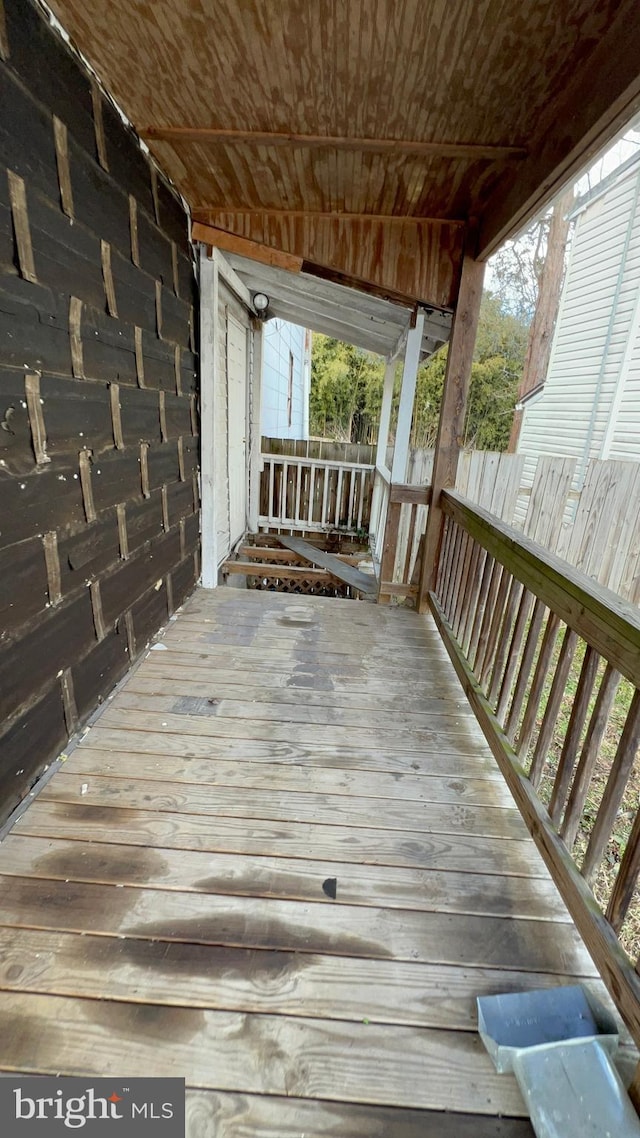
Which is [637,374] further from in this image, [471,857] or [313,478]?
[471,857]

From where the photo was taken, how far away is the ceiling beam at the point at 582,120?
52.4 inches

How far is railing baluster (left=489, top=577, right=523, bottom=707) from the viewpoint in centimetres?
191

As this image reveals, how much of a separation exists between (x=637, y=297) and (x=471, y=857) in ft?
23.7

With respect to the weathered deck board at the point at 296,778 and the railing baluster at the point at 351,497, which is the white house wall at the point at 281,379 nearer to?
the railing baluster at the point at 351,497

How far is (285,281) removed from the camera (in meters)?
3.45

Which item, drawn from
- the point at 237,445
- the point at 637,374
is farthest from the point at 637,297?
the point at 237,445

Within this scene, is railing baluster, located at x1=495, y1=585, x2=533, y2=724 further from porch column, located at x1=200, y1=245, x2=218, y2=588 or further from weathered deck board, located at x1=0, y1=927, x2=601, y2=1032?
porch column, located at x1=200, y1=245, x2=218, y2=588

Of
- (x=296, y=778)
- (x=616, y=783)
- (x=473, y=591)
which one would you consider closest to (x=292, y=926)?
(x=296, y=778)

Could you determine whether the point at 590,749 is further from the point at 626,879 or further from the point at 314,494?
the point at 314,494

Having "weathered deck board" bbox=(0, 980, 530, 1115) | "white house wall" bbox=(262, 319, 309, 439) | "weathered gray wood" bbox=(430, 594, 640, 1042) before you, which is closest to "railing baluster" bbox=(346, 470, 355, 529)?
"white house wall" bbox=(262, 319, 309, 439)

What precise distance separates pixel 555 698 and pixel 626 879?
55cm

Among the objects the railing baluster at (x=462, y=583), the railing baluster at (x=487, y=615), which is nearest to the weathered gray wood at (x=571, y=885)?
the railing baluster at (x=487, y=615)

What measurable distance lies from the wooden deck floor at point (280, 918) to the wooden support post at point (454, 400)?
1.38 meters

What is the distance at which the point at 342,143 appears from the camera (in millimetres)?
2006
